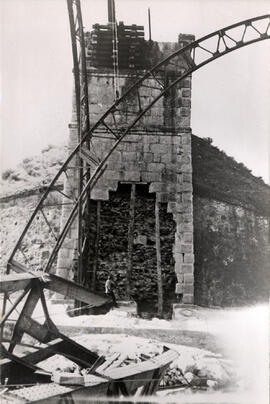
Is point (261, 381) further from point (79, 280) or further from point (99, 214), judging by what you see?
point (99, 214)

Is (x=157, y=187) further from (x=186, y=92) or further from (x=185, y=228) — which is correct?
(x=186, y=92)

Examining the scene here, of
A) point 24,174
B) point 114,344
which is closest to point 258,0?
point 114,344

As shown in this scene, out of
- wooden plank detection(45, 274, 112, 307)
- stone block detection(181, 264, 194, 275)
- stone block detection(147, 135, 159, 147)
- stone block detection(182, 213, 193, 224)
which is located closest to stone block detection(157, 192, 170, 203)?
stone block detection(182, 213, 193, 224)

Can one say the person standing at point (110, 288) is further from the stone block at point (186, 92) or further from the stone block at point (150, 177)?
the stone block at point (186, 92)

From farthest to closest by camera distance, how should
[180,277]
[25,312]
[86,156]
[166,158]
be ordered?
[166,158] → [180,277] → [86,156] → [25,312]

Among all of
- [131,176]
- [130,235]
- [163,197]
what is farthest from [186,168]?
[130,235]

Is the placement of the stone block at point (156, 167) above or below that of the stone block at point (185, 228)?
above

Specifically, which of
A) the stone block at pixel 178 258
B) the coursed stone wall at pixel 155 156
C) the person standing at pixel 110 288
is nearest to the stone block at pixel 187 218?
the coursed stone wall at pixel 155 156

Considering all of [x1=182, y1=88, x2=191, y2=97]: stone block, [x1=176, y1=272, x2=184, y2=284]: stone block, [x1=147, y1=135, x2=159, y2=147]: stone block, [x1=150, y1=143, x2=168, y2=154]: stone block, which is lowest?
[x1=176, y1=272, x2=184, y2=284]: stone block

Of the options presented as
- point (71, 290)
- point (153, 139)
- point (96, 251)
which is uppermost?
point (153, 139)

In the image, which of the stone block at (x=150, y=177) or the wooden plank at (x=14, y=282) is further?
the stone block at (x=150, y=177)

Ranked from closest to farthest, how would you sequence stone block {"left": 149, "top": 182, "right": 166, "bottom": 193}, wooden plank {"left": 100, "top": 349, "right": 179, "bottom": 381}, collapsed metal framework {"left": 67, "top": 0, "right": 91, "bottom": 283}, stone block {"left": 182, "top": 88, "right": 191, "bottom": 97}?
1. wooden plank {"left": 100, "top": 349, "right": 179, "bottom": 381}
2. collapsed metal framework {"left": 67, "top": 0, "right": 91, "bottom": 283}
3. stone block {"left": 149, "top": 182, "right": 166, "bottom": 193}
4. stone block {"left": 182, "top": 88, "right": 191, "bottom": 97}

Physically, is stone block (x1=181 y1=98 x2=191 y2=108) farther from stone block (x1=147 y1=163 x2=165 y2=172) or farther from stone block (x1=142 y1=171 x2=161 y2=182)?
stone block (x1=142 y1=171 x2=161 y2=182)

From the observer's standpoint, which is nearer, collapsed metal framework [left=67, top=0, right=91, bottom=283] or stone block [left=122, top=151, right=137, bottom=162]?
collapsed metal framework [left=67, top=0, right=91, bottom=283]
